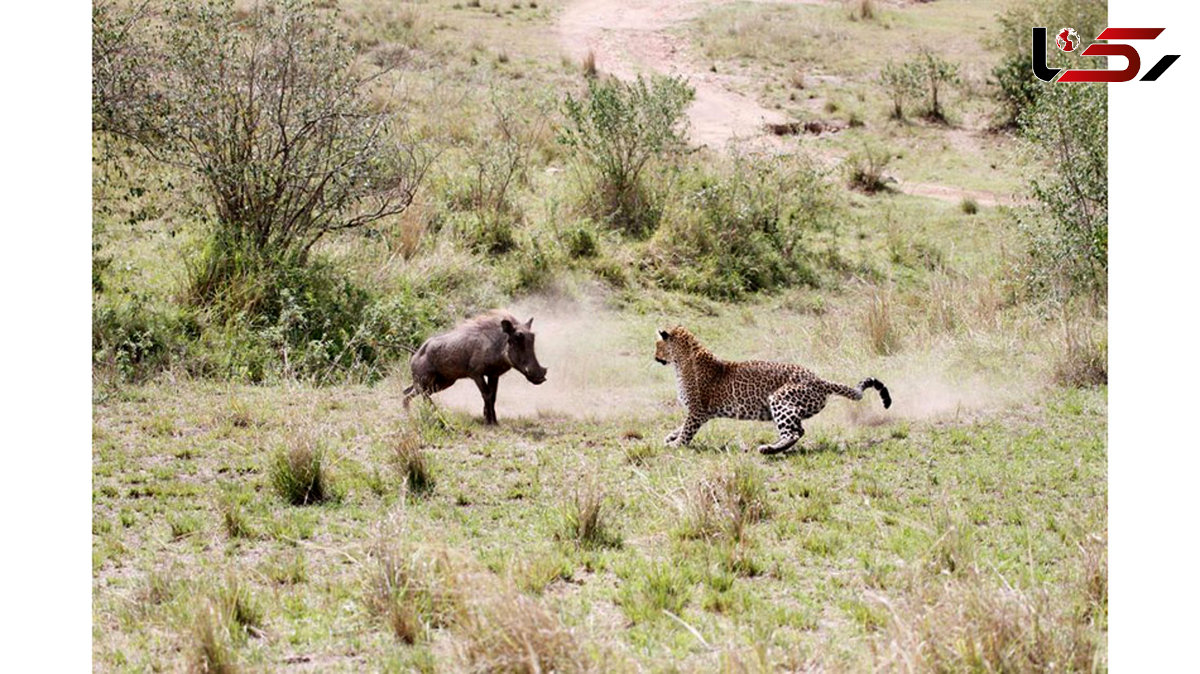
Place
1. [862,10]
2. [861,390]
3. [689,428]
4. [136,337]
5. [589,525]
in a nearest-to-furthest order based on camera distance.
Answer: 1. [589,525]
2. [861,390]
3. [689,428]
4. [136,337]
5. [862,10]

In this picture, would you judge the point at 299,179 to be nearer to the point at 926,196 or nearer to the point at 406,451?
the point at 406,451

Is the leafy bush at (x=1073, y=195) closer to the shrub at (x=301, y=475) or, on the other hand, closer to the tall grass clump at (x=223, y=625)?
the shrub at (x=301, y=475)

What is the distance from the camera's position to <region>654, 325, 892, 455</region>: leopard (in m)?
10.7

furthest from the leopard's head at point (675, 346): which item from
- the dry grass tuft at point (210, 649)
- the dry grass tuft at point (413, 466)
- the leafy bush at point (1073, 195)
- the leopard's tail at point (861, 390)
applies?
the leafy bush at point (1073, 195)

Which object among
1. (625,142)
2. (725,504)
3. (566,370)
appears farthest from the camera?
(625,142)

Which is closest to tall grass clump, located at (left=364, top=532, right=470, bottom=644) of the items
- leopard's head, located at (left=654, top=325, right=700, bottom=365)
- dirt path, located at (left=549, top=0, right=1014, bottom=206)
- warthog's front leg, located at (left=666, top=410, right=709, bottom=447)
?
warthog's front leg, located at (left=666, top=410, right=709, bottom=447)

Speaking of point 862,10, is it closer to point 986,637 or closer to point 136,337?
point 136,337

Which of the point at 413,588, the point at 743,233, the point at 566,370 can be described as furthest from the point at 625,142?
the point at 413,588

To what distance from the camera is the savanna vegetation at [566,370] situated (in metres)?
7.06

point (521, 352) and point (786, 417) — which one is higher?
point (521, 352)

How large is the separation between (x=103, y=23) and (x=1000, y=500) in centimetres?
1218

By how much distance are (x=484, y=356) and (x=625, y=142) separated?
400 inches

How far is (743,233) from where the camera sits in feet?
65.9

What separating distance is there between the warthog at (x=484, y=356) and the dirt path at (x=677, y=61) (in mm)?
13257
